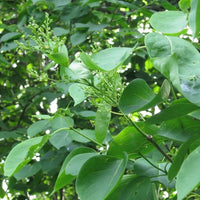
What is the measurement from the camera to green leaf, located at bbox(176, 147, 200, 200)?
429 millimetres

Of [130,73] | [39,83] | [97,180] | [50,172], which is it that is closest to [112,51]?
[97,180]

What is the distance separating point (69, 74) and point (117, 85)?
3.2 inches

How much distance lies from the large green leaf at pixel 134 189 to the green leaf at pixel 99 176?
5cm

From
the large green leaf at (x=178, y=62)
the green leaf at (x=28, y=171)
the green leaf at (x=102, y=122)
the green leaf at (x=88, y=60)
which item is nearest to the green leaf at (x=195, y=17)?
the large green leaf at (x=178, y=62)

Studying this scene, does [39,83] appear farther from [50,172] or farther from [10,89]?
[50,172]

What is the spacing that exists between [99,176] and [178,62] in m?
0.21

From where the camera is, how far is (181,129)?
596 millimetres

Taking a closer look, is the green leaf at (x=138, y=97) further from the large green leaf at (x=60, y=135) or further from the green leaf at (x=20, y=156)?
the large green leaf at (x=60, y=135)

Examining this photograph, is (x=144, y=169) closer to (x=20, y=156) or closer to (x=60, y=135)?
(x=20, y=156)

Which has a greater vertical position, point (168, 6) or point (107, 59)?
point (107, 59)

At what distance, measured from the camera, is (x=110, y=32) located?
2486mm

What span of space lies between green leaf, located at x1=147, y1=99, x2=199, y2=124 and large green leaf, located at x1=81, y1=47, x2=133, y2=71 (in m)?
0.09

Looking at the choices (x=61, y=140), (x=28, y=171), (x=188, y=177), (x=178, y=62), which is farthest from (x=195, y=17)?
(x=28, y=171)

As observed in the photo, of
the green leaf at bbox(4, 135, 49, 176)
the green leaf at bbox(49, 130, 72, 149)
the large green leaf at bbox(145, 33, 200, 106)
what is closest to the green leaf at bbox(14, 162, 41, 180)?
the green leaf at bbox(49, 130, 72, 149)
